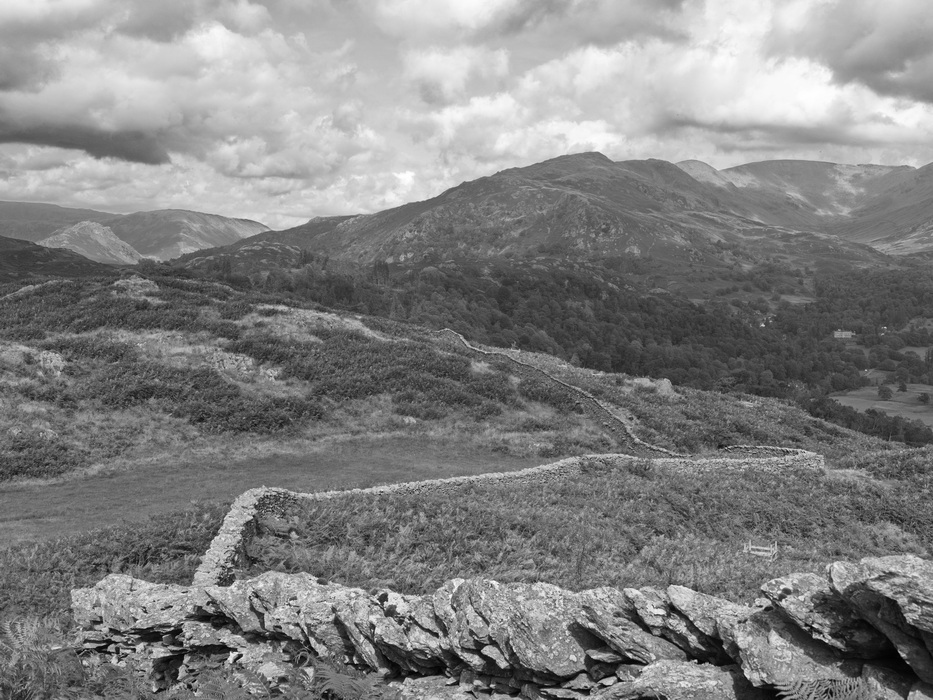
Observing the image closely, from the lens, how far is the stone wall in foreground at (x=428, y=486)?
16.6 metres

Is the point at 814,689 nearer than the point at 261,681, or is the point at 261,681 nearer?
the point at 814,689

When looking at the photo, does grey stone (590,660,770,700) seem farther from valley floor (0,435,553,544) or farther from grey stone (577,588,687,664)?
valley floor (0,435,553,544)

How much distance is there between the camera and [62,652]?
11.8 metres

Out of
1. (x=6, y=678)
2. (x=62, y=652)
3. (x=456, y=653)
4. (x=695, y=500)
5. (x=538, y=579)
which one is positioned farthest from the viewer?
(x=695, y=500)

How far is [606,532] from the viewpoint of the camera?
21.2 m

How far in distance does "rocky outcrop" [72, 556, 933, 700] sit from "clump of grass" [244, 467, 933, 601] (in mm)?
4637

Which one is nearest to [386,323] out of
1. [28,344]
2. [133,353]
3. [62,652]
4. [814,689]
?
A: [133,353]

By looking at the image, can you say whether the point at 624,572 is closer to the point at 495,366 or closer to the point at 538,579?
the point at 538,579

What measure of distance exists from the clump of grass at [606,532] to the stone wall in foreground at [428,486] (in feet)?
2.35

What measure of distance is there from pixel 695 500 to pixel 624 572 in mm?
Result: 10269

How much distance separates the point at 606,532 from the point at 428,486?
7664mm

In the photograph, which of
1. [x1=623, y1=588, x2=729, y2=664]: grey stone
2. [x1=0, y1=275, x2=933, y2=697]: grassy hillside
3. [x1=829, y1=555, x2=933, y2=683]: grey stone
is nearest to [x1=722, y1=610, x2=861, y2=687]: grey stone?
[x1=623, y1=588, x2=729, y2=664]: grey stone

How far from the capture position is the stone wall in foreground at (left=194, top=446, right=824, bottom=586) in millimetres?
16597

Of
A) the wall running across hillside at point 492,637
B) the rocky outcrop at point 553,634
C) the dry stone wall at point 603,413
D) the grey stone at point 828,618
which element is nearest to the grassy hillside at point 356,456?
the dry stone wall at point 603,413
